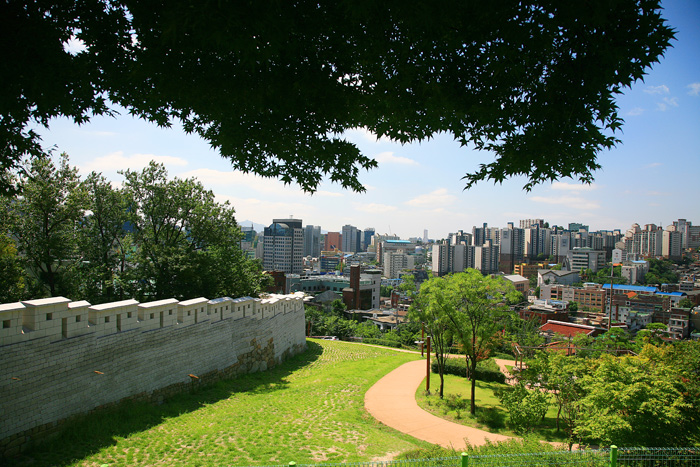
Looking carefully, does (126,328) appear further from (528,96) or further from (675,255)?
(675,255)

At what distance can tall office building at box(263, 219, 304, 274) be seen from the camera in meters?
126

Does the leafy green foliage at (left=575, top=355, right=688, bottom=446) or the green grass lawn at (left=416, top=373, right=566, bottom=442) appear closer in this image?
the leafy green foliage at (left=575, top=355, right=688, bottom=446)

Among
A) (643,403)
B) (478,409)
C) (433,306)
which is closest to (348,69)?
(643,403)

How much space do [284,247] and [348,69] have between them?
413 ft

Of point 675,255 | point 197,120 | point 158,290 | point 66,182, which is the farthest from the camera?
point 675,255

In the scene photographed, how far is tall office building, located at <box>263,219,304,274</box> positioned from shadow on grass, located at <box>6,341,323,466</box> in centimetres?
11385

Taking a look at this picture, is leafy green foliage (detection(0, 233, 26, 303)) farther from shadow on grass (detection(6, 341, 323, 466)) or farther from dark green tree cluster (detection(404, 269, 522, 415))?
dark green tree cluster (detection(404, 269, 522, 415))

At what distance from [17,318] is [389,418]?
9.08m

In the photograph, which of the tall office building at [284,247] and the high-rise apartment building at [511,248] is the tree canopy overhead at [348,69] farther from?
the high-rise apartment building at [511,248]

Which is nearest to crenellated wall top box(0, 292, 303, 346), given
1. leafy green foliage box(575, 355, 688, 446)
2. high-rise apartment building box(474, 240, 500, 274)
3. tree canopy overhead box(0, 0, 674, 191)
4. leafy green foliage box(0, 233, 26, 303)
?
tree canopy overhead box(0, 0, 674, 191)

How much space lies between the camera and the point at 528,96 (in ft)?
13.4

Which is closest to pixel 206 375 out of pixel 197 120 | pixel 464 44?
pixel 197 120

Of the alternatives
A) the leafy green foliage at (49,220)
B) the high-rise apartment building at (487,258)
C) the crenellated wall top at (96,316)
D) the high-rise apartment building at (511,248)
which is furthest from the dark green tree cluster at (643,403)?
the high-rise apartment building at (511,248)

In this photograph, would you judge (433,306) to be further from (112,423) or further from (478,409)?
(112,423)
